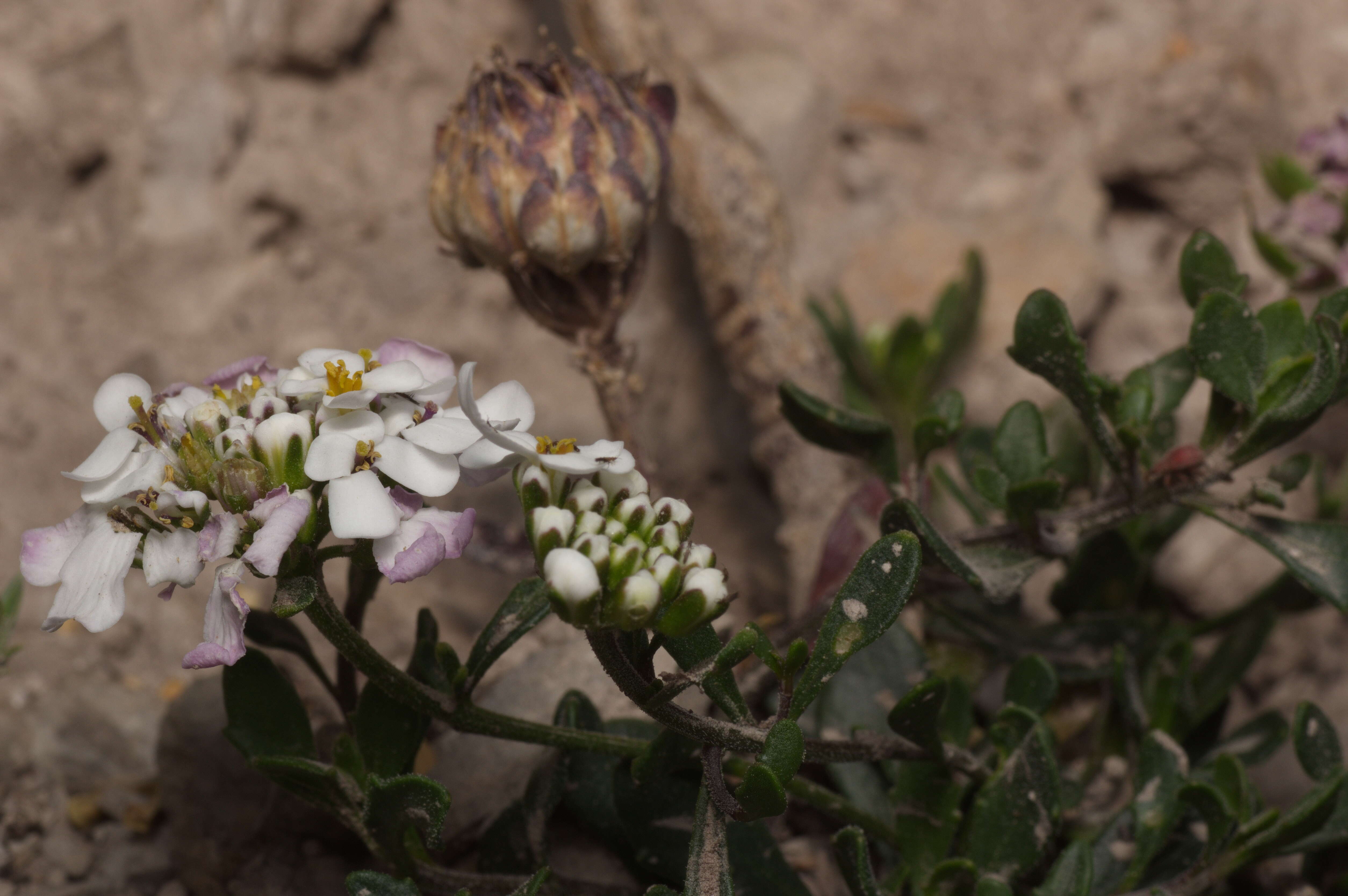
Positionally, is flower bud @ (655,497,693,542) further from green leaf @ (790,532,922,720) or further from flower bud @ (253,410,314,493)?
flower bud @ (253,410,314,493)

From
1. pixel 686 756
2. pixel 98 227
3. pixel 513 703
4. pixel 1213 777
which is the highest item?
pixel 98 227

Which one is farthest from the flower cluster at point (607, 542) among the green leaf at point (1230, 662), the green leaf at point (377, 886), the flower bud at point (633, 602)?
the green leaf at point (1230, 662)

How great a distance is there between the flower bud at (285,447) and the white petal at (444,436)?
0.34 feet

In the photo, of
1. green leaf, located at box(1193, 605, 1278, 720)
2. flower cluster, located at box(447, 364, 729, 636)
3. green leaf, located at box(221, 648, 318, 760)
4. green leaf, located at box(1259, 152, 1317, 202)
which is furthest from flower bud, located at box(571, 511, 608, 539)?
green leaf, located at box(1259, 152, 1317, 202)

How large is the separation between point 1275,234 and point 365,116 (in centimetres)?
232

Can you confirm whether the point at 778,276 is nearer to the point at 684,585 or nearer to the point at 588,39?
the point at 588,39

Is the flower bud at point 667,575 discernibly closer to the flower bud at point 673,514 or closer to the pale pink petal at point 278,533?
the flower bud at point 673,514

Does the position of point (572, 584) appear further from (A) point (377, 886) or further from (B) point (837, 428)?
(B) point (837, 428)

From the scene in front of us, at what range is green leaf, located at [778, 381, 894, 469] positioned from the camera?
5.58 ft

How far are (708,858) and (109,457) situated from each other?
786 mm

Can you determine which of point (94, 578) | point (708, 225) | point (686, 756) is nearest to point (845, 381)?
point (708, 225)

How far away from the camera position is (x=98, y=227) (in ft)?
9.34

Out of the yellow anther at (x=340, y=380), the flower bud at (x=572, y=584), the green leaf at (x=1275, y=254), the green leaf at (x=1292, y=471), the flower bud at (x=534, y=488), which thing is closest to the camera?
the flower bud at (x=572, y=584)

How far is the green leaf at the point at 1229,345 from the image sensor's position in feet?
4.96
